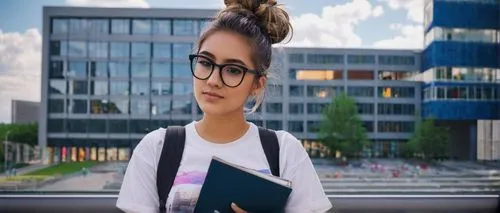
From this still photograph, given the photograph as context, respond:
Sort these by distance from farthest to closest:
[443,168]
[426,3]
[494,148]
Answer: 1. [443,168]
2. [426,3]
3. [494,148]

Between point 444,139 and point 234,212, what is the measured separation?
4.36 meters

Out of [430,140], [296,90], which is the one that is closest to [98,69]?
[296,90]

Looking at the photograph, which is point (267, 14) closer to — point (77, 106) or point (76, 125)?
point (76, 125)

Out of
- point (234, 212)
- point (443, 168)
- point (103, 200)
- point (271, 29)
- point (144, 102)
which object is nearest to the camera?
point (234, 212)

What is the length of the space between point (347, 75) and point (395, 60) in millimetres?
2029

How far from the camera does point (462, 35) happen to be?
3.73m

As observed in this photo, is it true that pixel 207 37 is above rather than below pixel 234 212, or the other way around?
above

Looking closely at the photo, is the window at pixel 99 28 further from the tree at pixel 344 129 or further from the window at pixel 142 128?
the tree at pixel 344 129

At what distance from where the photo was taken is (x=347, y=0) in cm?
249

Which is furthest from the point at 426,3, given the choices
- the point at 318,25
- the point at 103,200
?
the point at 103,200

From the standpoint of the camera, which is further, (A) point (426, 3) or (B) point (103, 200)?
(A) point (426, 3)

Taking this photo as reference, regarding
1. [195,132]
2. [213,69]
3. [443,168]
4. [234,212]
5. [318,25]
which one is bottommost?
[443,168]

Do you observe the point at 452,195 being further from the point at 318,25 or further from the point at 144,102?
the point at 144,102

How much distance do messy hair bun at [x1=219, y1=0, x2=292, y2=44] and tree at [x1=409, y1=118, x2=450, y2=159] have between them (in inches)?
164
